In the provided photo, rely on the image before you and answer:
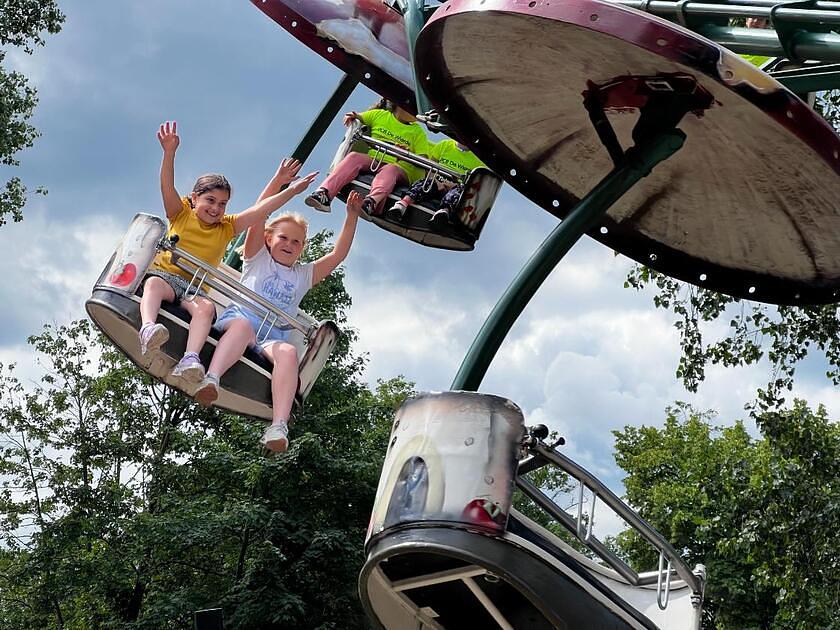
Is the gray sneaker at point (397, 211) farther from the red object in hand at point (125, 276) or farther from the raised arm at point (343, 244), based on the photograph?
the red object in hand at point (125, 276)

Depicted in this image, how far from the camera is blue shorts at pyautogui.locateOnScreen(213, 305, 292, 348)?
8.33 m

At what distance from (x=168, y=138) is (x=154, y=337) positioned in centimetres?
167

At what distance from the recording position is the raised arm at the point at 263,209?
884cm

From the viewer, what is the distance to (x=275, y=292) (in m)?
8.86

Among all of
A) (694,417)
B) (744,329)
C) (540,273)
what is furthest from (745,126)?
(694,417)

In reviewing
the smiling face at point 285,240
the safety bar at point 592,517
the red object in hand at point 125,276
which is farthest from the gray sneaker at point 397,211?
the safety bar at point 592,517

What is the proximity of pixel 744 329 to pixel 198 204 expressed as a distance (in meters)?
7.87

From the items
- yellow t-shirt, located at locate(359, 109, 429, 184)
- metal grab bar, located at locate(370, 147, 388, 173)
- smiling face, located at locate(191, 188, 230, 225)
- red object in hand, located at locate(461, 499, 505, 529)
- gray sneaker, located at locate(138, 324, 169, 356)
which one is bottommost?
red object in hand, located at locate(461, 499, 505, 529)

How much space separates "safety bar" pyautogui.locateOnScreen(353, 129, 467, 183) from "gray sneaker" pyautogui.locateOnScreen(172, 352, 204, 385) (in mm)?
3421

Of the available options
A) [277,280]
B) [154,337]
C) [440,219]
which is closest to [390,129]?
[440,219]

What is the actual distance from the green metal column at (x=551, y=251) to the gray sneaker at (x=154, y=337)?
7.54 feet

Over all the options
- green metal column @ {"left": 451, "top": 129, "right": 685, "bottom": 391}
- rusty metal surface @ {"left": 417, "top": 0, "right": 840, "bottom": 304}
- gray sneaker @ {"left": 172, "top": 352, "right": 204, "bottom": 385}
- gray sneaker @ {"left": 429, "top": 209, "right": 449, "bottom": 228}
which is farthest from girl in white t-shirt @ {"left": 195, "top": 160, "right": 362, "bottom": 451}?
green metal column @ {"left": 451, "top": 129, "right": 685, "bottom": 391}

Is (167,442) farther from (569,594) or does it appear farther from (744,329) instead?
(569,594)

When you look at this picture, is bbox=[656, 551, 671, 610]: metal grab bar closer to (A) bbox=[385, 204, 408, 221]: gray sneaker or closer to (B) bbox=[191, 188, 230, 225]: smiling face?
(B) bbox=[191, 188, 230, 225]: smiling face
